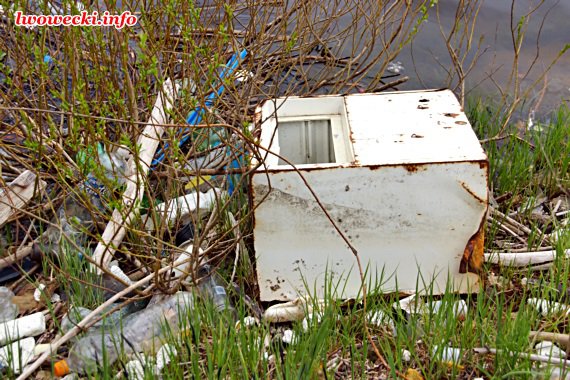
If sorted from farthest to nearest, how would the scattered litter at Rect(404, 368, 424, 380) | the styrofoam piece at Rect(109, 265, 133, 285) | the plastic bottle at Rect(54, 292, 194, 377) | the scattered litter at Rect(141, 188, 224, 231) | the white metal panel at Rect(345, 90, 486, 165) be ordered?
1. the scattered litter at Rect(141, 188, 224, 231)
2. the styrofoam piece at Rect(109, 265, 133, 285)
3. the white metal panel at Rect(345, 90, 486, 165)
4. the plastic bottle at Rect(54, 292, 194, 377)
5. the scattered litter at Rect(404, 368, 424, 380)

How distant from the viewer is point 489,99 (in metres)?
4.39

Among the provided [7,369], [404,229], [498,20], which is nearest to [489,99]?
[498,20]

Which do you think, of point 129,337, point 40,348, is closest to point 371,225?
point 129,337

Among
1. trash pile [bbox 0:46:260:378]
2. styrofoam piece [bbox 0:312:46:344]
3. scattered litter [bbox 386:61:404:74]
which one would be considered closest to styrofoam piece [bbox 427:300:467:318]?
trash pile [bbox 0:46:260:378]

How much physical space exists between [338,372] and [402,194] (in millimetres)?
642

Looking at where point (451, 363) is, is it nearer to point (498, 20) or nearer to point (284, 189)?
point (284, 189)

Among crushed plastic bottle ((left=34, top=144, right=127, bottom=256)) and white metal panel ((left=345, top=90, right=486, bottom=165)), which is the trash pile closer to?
crushed plastic bottle ((left=34, top=144, right=127, bottom=256))

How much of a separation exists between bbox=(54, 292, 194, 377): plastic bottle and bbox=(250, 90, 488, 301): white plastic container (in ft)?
1.13

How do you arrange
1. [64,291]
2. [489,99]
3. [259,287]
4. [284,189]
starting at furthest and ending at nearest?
[489,99] < [64,291] < [259,287] < [284,189]

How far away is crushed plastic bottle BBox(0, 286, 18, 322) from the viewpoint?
9.24ft

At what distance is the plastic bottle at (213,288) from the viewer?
272cm

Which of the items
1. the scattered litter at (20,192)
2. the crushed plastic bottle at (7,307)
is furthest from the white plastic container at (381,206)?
the scattered litter at (20,192)

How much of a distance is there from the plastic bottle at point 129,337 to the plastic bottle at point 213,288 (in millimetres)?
84

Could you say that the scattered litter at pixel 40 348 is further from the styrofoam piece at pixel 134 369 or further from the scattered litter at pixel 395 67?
the scattered litter at pixel 395 67
